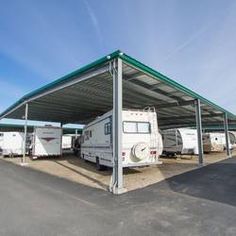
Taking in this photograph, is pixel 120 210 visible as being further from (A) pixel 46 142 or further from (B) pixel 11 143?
(B) pixel 11 143

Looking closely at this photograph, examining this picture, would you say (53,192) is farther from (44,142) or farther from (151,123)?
(44,142)

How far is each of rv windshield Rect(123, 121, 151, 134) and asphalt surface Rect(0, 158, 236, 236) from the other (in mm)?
3146

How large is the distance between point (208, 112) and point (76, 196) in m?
17.9

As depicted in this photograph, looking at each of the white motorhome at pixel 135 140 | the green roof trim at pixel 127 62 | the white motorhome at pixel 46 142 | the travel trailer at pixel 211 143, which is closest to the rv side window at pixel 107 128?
the white motorhome at pixel 135 140

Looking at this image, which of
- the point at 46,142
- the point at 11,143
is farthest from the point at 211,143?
the point at 11,143

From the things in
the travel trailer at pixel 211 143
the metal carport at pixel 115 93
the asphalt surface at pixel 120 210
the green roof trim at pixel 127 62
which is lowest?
the asphalt surface at pixel 120 210

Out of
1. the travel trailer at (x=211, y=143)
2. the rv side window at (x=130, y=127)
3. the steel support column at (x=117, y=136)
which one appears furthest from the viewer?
the travel trailer at (x=211, y=143)

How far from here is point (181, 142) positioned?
20297mm

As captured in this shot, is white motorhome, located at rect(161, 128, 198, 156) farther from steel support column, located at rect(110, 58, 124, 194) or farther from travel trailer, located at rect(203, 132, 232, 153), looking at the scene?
steel support column, located at rect(110, 58, 124, 194)

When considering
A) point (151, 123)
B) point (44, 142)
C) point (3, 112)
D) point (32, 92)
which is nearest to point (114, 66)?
point (151, 123)

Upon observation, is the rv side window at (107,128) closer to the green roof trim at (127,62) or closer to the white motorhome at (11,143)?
the green roof trim at (127,62)

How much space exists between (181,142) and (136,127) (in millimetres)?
10280

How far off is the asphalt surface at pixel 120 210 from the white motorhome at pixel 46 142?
1257 cm

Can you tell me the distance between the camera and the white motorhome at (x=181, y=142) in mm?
20406
